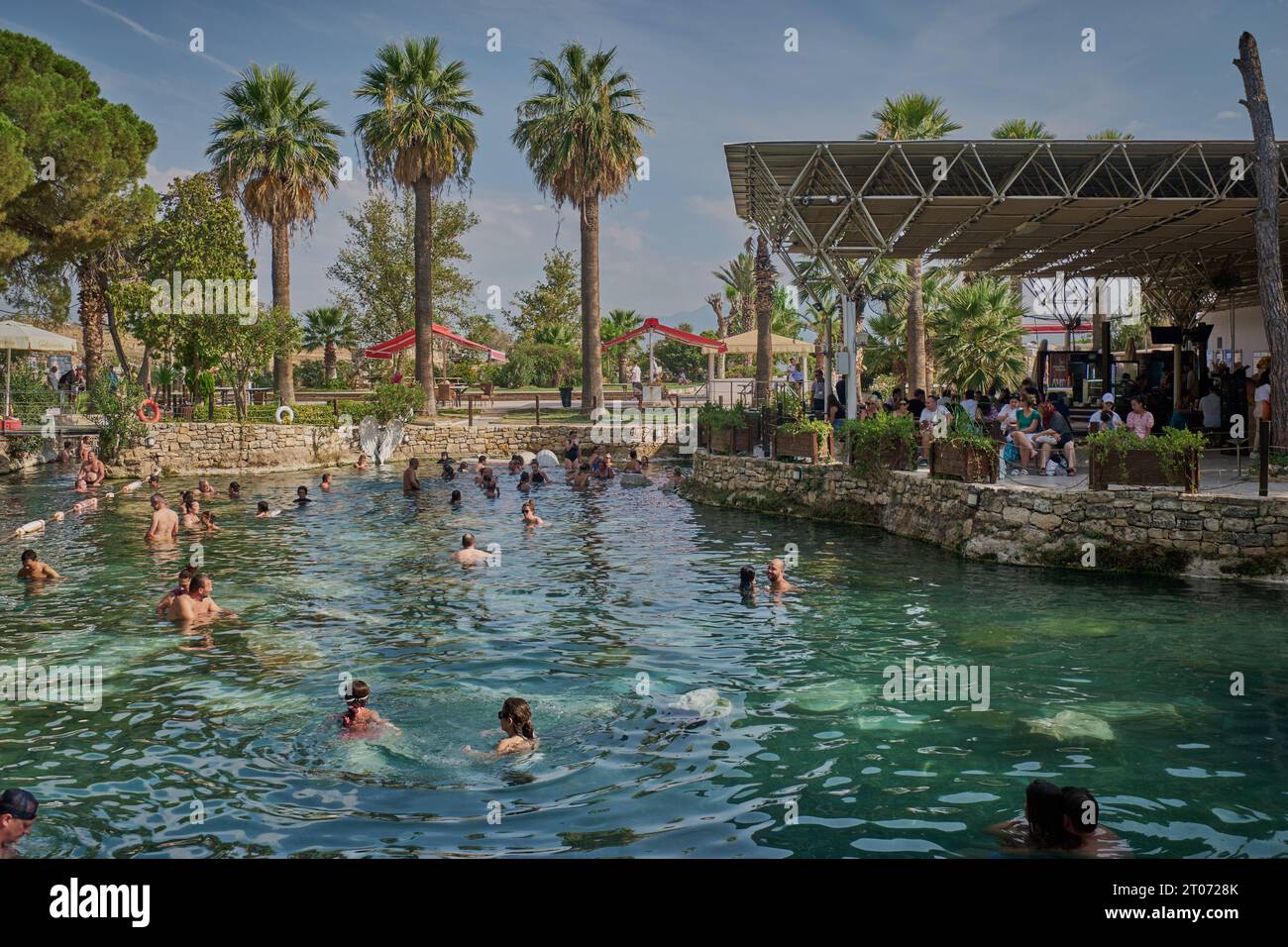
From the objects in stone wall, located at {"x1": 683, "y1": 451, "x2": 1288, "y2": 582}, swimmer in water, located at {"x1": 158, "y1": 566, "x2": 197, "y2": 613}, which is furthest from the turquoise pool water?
stone wall, located at {"x1": 683, "y1": 451, "x2": 1288, "y2": 582}

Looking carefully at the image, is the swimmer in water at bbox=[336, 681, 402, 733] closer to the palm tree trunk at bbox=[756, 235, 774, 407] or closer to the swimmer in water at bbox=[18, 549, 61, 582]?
the swimmer in water at bbox=[18, 549, 61, 582]

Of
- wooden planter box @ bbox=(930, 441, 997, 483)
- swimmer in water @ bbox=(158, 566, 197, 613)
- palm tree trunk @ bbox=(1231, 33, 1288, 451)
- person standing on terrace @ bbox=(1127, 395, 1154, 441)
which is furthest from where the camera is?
palm tree trunk @ bbox=(1231, 33, 1288, 451)

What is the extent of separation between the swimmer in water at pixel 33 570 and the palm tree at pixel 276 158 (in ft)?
76.1

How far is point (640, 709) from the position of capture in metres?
10.5

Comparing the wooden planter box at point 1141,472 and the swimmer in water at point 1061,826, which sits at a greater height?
the wooden planter box at point 1141,472

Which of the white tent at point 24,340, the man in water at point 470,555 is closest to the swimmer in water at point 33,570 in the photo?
the man in water at point 470,555

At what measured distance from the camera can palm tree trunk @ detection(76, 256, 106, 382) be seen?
142ft

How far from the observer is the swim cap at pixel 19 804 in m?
7.17

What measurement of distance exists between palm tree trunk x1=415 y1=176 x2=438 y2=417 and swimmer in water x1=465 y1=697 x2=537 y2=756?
32846 millimetres

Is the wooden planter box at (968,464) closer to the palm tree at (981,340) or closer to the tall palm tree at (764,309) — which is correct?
the tall palm tree at (764,309)

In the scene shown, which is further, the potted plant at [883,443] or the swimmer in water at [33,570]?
the potted plant at [883,443]

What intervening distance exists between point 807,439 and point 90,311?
33647mm

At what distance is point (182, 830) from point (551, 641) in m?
6.17
